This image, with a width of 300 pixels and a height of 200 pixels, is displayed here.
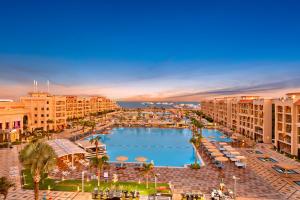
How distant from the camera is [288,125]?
3709 centimetres

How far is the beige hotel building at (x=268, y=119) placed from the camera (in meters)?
35.0

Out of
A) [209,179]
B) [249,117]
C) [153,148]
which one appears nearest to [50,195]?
[209,179]

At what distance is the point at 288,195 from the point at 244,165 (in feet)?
28.4

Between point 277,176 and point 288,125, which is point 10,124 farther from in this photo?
point 288,125

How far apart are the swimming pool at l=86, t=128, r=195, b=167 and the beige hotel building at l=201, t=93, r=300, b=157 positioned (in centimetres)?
1394

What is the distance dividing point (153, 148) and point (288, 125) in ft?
70.6

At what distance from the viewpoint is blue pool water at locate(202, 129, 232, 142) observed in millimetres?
49737

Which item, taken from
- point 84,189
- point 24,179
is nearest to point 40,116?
point 24,179

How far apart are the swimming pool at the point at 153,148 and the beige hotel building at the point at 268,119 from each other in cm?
1394

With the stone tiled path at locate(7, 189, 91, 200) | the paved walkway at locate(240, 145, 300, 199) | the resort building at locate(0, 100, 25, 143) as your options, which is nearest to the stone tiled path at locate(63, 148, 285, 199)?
the paved walkway at locate(240, 145, 300, 199)

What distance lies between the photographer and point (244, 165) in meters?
28.5

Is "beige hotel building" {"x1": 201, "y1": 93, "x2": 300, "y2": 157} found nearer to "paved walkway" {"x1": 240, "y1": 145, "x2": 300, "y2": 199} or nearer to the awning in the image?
"paved walkway" {"x1": 240, "y1": 145, "x2": 300, "y2": 199}

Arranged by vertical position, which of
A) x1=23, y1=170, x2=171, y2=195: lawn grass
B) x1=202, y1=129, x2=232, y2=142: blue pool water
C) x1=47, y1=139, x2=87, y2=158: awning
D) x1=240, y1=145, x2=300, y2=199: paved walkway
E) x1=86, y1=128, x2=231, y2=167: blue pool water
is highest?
x1=47, y1=139, x2=87, y2=158: awning

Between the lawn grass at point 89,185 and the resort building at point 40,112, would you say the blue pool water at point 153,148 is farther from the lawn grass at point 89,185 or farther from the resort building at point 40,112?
the resort building at point 40,112
